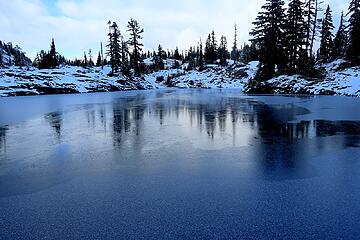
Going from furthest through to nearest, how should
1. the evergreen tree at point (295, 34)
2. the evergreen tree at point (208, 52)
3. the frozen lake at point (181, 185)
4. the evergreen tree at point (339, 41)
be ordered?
1. the evergreen tree at point (208, 52)
2. the evergreen tree at point (339, 41)
3. the evergreen tree at point (295, 34)
4. the frozen lake at point (181, 185)

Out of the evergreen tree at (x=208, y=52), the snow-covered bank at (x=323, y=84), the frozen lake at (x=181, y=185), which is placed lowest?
the frozen lake at (x=181, y=185)

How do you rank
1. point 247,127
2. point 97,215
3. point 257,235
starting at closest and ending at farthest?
point 257,235, point 97,215, point 247,127

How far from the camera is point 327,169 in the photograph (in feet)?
19.9

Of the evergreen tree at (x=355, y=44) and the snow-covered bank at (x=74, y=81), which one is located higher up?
the evergreen tree at (x=355, y=44)

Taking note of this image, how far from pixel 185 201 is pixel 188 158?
258cm

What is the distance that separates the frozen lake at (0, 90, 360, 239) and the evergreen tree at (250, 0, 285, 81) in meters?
33.3

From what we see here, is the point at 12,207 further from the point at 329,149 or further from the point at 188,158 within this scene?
the point at 329,149

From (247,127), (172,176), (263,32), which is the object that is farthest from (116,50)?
(172,176)

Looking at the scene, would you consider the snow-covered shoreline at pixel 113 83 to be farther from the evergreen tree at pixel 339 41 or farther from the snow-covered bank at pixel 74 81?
the evergreen tree at pixel 339 41

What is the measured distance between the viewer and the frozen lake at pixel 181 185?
3.69 meters

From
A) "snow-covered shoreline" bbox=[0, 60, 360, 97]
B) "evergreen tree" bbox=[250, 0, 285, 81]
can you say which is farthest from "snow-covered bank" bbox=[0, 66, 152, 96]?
"evergreen tree" bbox=[250, 0, 285, 81]

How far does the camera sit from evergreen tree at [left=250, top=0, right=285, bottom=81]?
40.2 m

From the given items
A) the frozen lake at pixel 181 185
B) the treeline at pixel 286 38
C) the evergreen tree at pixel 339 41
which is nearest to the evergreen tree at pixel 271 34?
the treeline at pixel 286 38

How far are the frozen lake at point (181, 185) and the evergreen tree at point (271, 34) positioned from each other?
33287mm
